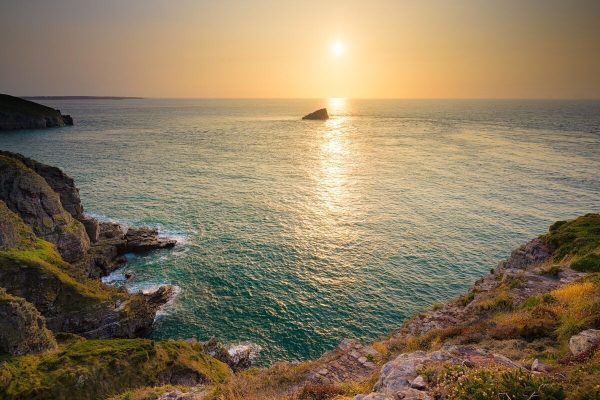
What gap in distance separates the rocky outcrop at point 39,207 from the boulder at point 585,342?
50250 millimetres

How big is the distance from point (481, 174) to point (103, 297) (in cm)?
9159

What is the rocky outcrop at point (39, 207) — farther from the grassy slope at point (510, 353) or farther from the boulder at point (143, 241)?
the grassy slope at point (510, 353)

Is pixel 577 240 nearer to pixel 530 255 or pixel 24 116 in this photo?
pixel 530 255

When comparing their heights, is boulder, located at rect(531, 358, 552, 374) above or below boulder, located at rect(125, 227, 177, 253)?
above

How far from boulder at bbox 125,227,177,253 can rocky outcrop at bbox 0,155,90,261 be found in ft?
23.4

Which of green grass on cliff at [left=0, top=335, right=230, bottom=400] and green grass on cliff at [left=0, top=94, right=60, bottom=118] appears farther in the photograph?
green grass on cliff at [left=0, top=94, right=60, bottom=118]

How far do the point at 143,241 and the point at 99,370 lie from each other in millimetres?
33020

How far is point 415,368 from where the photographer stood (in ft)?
46.9

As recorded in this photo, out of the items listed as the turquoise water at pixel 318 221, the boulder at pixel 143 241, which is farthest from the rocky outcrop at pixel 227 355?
the boulder at pixel 143 241

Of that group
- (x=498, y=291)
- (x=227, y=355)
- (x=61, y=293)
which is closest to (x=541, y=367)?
(x=498, y=291)

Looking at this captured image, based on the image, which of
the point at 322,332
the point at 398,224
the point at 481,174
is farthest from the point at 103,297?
the point at 481,174

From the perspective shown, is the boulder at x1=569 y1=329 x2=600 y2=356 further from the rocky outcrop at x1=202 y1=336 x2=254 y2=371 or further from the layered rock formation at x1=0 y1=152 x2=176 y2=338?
the layered rock formation at x1=0 y1=152 x2=176 y2=338

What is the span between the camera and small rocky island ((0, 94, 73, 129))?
6688 inches

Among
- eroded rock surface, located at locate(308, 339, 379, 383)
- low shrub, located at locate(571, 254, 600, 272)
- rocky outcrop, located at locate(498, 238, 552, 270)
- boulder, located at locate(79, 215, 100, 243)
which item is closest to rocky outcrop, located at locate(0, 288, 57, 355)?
eroded rock surface, located at locate(308, 339, 379, 383)
